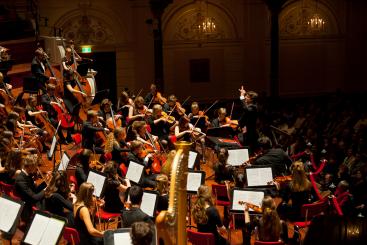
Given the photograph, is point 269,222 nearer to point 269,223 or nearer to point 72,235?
point 269,223

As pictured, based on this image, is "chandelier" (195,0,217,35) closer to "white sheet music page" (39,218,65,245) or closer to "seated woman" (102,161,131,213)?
"seated woman" (102,161,131,213)

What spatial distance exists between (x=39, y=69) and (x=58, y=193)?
18.1 ft

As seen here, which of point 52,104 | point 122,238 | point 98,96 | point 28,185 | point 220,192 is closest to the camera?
point 122,238

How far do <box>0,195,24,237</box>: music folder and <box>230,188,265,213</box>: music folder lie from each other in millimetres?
2297

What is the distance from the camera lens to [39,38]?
14766 millimetres

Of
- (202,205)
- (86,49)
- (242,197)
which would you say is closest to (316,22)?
(86,49)

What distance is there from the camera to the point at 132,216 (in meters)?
5.67

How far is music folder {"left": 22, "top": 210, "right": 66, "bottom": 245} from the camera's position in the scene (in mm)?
5039

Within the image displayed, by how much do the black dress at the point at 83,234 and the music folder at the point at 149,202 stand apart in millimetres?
574

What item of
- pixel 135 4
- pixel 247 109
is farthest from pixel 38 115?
pixel 135 4

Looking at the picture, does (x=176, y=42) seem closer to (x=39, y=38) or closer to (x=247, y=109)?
(x=39, y=38)

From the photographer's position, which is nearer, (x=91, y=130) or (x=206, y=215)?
(x=206, y=215)

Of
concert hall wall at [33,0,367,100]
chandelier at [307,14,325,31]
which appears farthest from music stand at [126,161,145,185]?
chandelier at [307,14,325,31]

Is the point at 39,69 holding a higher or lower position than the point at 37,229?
higher
